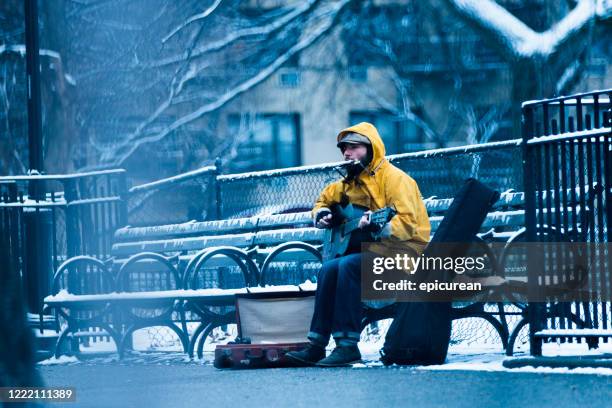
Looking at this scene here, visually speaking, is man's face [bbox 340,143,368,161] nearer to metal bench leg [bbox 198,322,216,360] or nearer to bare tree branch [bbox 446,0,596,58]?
metal bench leg [bbox 198,322,216,360]

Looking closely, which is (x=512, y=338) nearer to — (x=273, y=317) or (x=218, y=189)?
(x=273, y=317)

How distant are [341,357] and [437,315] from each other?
71 cm

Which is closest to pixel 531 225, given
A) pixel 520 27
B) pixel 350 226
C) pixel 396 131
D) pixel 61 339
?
pixel 350 226

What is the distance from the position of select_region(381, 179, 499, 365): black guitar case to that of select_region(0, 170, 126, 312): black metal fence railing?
161 inches

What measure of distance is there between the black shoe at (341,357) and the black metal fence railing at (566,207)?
1146 millimetres

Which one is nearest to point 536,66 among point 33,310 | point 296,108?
point 33,310

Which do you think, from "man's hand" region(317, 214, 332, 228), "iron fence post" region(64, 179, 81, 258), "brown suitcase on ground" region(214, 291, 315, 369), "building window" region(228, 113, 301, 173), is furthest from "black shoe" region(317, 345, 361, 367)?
"building window" region(228, 113, 301, 173)

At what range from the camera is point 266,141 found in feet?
155

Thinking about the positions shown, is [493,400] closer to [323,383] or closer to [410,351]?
[323,383]

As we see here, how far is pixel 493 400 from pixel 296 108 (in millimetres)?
40554

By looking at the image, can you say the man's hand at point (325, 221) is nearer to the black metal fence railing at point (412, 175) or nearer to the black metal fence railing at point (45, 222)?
the black metal fence railing at point (412, 175)

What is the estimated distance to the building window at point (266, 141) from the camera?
144 feet

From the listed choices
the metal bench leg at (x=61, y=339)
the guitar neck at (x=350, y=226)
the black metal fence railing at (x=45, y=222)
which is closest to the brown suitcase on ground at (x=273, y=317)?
the guitar neck at (x=350, y=226)

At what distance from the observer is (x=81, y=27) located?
1090 inches
